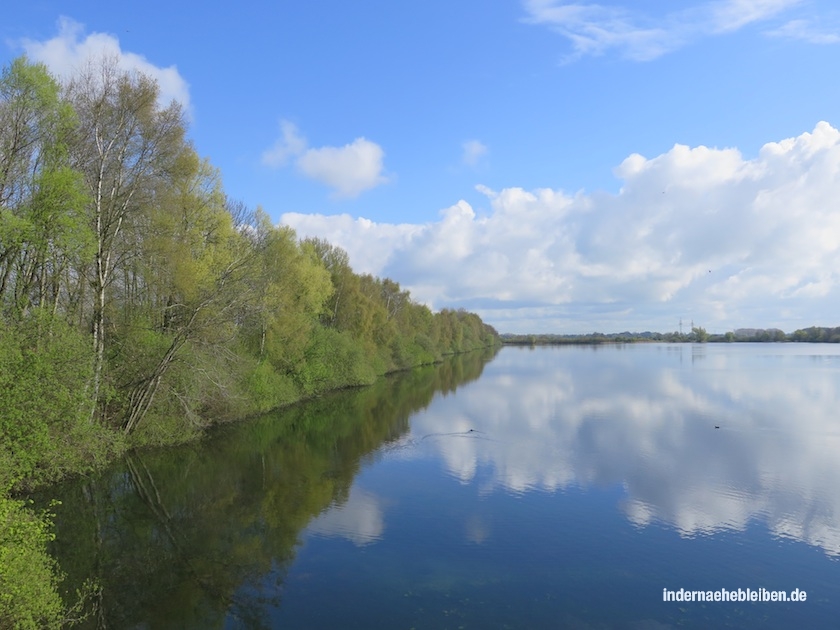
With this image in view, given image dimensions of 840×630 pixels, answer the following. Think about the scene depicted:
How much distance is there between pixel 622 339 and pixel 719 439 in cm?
16894

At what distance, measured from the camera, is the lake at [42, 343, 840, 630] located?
355 inches

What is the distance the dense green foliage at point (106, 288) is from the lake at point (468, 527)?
207cm

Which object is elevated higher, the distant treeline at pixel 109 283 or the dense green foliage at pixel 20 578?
the distant treeline at pixel 109 283

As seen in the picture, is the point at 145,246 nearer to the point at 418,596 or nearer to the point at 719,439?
the point at 418,596

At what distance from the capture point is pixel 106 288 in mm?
19156

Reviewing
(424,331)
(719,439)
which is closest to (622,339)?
(424,331)

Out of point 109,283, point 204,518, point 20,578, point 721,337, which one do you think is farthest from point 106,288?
point 721,337

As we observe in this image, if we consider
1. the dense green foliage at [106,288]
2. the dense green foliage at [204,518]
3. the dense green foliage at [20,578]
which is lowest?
the dense green foliage at [204,518]

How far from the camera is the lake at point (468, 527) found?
902 centimetres

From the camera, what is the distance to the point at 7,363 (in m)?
11.4

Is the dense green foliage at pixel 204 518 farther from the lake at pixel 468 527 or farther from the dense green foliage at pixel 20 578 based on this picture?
the dense green foliage at pixel 20 578

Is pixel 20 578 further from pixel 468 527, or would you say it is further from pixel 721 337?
pixel 721 337

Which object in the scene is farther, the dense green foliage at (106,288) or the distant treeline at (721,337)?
the distant treeline at (721,337)

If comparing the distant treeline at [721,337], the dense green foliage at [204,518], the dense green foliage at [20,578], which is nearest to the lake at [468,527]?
the dense green foliage at [204,518]
